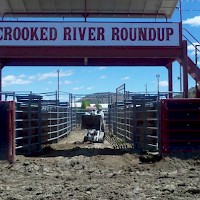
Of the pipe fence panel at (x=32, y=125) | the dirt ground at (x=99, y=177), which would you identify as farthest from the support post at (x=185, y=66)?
the pipe fence panel at (x=32, y=125)

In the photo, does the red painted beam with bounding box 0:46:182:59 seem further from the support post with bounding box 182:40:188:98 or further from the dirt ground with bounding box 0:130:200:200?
the dirt ground with bounding box 0:130:200:200

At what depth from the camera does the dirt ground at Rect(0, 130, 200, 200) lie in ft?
27.5

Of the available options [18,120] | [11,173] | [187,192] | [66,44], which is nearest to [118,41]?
[66,44]

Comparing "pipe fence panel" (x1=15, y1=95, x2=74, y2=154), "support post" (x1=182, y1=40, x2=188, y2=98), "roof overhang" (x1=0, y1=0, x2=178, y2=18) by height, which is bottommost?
"pipe fence panel" (x1=15, y1=95, x2=74, y2=154)

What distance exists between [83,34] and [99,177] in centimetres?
634

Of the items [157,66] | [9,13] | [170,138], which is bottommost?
[170,138]

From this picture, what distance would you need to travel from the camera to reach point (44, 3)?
699 inches

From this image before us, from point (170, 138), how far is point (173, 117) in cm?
69

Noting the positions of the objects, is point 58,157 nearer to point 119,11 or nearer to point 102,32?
point 102,32

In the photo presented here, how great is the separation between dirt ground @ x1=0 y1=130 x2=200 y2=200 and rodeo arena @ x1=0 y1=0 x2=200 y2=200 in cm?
2

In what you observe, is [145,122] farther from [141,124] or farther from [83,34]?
[83,34]

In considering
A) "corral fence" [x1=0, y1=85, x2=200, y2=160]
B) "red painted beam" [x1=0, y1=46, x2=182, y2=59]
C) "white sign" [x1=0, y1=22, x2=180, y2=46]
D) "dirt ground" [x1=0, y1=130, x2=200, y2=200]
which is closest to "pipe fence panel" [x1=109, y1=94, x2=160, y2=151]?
"corral fence" [x1=0, y1=85, x2=200, y2=160]

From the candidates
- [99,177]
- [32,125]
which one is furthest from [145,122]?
[99,177]

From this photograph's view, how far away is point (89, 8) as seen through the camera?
1773cm
